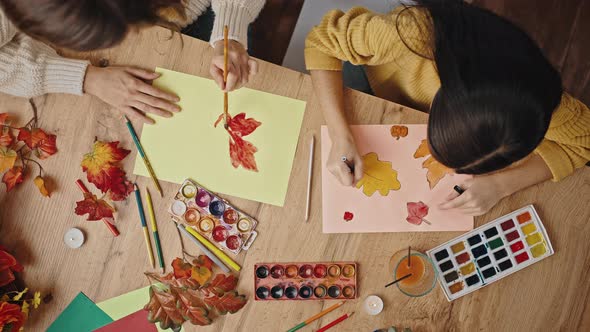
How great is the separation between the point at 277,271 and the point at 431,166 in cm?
37

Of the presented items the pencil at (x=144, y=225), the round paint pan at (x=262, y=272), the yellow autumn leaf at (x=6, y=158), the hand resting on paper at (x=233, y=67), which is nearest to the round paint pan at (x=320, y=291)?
the round paint pan at (x=262, y=272)

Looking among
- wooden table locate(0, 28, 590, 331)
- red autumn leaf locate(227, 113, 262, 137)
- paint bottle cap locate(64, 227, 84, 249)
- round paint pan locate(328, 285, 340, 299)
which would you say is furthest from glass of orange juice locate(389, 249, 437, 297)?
paint bottle cap locate(64, 227, 84, 249)

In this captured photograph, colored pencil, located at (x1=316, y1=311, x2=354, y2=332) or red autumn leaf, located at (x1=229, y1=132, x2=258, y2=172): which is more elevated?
red autumn leaf, located at (x1=229, y1=132, x2=258, y2=172)

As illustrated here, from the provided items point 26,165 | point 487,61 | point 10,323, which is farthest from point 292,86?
point 10,323

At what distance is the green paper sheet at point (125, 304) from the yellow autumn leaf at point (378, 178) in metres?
0.48

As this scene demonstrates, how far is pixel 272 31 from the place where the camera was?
5.02 ft

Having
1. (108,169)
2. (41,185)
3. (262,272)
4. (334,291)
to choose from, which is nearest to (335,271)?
(334,291)

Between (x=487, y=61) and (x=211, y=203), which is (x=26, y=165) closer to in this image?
(x=211, y=203)

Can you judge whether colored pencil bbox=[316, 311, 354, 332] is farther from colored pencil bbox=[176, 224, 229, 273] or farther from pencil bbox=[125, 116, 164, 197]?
pencil bbox=[125, 116, 164, 197]

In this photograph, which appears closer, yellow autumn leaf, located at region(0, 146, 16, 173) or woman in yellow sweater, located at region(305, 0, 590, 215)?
woman in yellow sweater, located at region(305, 0, 590, 215)

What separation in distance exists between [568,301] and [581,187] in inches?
9.0

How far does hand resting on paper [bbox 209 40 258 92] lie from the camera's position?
92cm

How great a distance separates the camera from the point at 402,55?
0.98 meters

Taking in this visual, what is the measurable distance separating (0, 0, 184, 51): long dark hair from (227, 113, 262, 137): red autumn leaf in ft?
0.92
